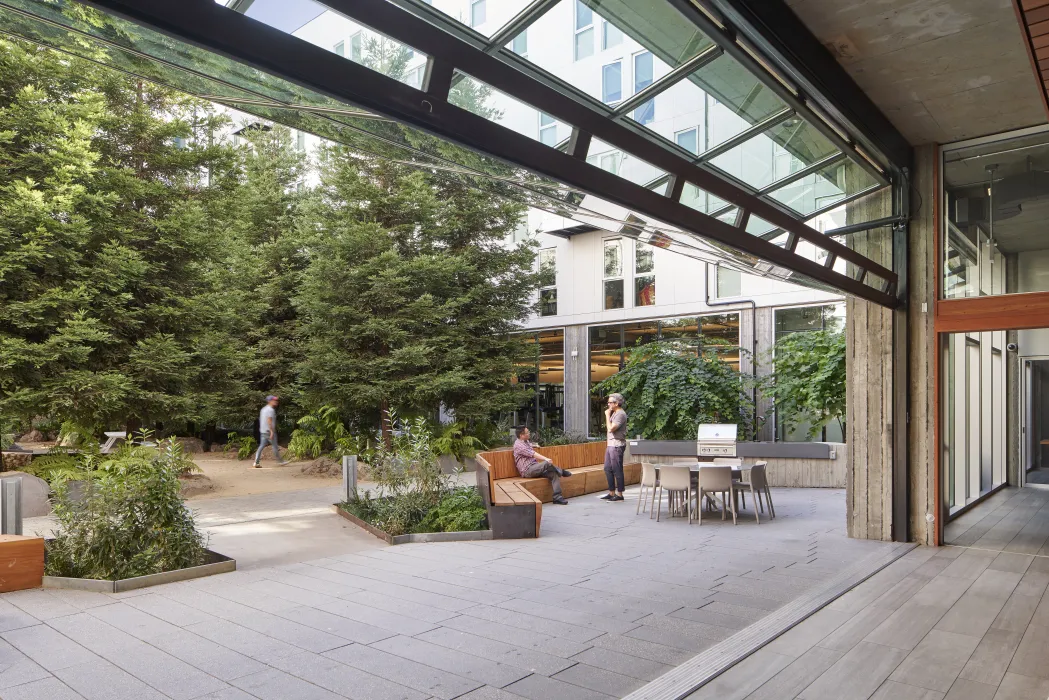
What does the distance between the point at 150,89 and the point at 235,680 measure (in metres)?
12.6

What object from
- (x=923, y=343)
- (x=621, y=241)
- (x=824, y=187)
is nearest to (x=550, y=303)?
(x=621, y=241)

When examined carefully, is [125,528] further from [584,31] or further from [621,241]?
[621,241]

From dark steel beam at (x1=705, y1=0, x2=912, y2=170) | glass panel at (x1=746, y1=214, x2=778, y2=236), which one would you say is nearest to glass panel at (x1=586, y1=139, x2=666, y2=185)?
dark steel beam at (x1=705, y1=0, x2=912, y2=170)

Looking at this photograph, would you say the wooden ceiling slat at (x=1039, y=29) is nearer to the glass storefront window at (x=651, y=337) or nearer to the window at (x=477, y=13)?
the window at (x=477, y=13)

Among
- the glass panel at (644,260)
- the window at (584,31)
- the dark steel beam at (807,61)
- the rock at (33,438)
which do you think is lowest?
the rock at (33,438)

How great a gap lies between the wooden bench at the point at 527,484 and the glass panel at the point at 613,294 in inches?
291

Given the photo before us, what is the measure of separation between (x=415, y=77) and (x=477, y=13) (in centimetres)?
61

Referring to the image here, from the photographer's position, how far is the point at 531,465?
11.4m

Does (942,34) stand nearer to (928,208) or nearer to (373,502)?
(928,208)

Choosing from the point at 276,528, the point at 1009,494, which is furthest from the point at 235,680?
the point at 1009,494

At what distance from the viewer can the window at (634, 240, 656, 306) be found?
1994 cm

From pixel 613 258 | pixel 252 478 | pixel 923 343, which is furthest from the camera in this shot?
pixel 613 258

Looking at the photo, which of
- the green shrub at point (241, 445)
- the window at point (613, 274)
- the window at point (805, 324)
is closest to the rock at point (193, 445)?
the green shrub at point (241, 445)

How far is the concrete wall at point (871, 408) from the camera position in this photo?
331 inches
